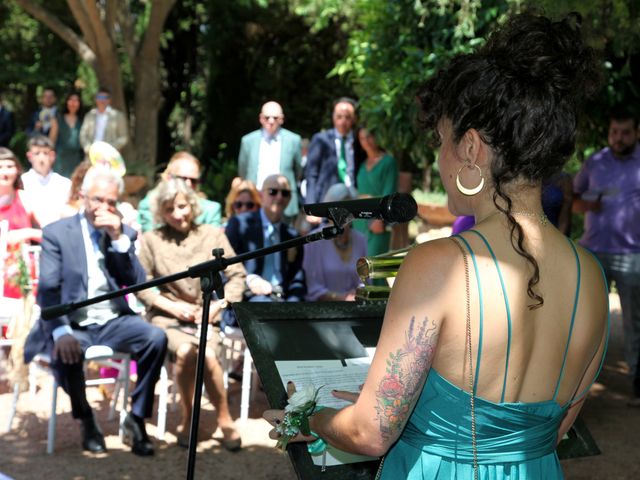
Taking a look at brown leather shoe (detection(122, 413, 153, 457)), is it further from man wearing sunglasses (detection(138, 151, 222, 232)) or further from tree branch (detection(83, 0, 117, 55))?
tree branch (detection(83, 0, 117, 55))

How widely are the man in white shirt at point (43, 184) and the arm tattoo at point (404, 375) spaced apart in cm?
572

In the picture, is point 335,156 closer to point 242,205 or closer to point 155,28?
point 242,205

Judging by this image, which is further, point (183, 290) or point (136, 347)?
point (183, 290)

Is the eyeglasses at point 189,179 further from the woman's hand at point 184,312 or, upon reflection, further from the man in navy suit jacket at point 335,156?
the man in navy suit jacket at point 335,156

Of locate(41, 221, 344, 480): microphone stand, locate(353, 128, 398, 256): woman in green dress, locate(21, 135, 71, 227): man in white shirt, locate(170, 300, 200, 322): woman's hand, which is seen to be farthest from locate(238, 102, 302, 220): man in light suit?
locate(41, 221, 344, 480): microphone stand

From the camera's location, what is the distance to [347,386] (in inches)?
90.0

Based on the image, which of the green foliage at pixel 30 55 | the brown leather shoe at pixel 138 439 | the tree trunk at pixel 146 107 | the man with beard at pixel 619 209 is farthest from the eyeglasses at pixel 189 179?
the green foliage at pixel 30 55

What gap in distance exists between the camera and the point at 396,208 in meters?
2.22

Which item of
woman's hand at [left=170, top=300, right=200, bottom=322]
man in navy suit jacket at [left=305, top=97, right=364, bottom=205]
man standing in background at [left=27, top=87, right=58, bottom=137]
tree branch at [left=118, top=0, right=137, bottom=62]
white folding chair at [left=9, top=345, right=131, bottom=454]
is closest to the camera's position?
white folding chair at [left=9, top=345, right=131, bottom=454]

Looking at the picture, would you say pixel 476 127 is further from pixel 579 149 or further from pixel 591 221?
pixel 579 149

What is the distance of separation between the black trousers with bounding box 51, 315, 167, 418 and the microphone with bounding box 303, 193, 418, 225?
11.1 feet

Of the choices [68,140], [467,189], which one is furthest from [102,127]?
[467,189]

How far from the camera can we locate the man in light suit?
28.6 ft

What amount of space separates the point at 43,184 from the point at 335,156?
270cm
